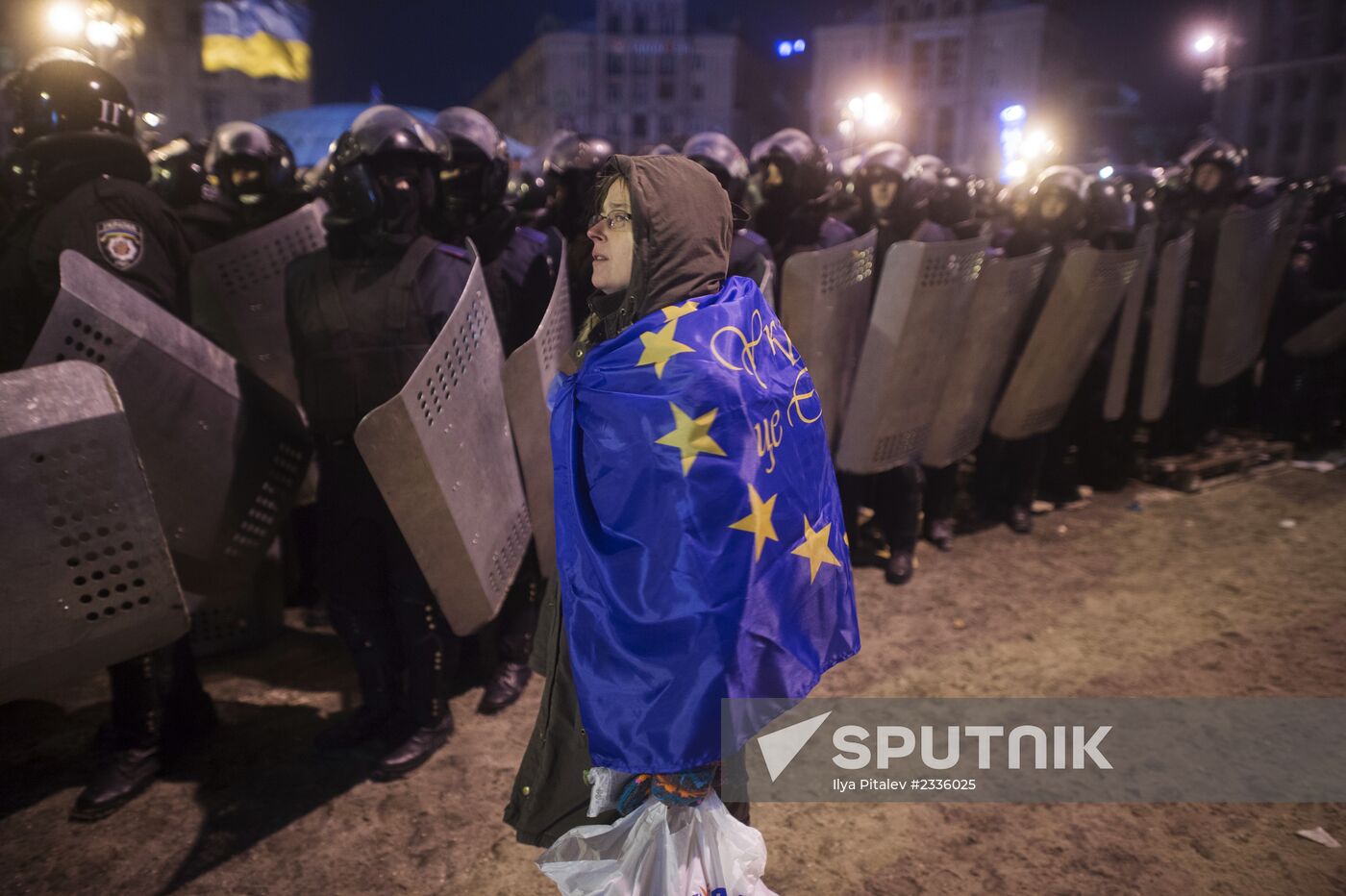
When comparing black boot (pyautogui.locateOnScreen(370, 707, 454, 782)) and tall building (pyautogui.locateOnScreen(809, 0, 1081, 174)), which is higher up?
tall building (pyautogui.locateOnScreen(809, 0, 1081, 174))

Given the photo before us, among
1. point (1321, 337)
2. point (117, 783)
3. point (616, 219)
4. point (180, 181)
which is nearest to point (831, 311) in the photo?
point (616, 219)

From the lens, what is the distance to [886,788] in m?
2.97

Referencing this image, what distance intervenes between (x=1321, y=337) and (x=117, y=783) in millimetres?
8874

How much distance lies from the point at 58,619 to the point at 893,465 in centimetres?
389

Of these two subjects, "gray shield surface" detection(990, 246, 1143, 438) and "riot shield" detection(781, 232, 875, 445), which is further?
"gray shield surface" detection(990, 246, 1143, 438)

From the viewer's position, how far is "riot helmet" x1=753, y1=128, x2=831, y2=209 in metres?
4.75

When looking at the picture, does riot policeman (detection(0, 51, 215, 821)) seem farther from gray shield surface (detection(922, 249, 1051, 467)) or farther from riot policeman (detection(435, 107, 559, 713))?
gray shield surface (detection(922, 249, 1051, 467))

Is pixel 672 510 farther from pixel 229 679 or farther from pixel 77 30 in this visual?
pixel 77 30

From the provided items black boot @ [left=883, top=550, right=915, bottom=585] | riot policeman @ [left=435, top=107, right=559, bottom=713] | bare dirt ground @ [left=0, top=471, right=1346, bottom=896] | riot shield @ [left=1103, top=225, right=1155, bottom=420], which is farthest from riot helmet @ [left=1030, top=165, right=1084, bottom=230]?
riot policeman @ [left=435, top=107, right=559, bottom=713]

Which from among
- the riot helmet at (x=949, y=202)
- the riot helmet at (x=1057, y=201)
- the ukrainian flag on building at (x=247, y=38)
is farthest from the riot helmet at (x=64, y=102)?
the ukrainian flag on building at (x=247, y=38)

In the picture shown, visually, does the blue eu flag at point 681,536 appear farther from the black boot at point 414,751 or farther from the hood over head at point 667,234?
the black boot at point 414,751

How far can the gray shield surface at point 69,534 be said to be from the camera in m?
2.03

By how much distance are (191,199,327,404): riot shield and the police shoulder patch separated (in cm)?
68

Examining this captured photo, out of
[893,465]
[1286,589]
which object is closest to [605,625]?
[893,465]
